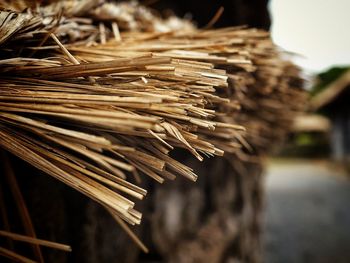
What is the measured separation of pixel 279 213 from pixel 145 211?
6930mm

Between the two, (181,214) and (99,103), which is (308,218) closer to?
(181,214)

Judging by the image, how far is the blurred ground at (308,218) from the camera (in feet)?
17.4

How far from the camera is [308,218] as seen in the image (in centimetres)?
704

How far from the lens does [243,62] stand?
0.55m

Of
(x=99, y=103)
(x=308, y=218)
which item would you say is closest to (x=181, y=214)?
(x=99, y=103)

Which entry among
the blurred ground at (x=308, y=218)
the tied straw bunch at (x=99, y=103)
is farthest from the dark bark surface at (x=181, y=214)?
the blurred ground at (x=308, y=218)

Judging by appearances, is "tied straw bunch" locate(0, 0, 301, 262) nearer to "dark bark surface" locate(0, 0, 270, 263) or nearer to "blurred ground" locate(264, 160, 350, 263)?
"dark bark surface" locate(0, 0, 270, 263)

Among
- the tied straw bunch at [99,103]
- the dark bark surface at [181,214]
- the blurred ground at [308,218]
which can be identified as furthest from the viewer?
the blurred ground at [308,218]

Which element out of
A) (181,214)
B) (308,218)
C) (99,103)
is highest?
(99,103)

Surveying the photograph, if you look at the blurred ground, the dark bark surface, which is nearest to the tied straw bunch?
the dark bark surface

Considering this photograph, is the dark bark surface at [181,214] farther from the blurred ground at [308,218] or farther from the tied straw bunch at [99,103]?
the blurred ground at [308,218]

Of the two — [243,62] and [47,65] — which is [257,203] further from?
[47,65]

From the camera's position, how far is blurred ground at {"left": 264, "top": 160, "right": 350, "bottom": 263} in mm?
5305

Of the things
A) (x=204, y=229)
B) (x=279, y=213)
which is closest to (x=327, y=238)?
(x=279, y=213)
